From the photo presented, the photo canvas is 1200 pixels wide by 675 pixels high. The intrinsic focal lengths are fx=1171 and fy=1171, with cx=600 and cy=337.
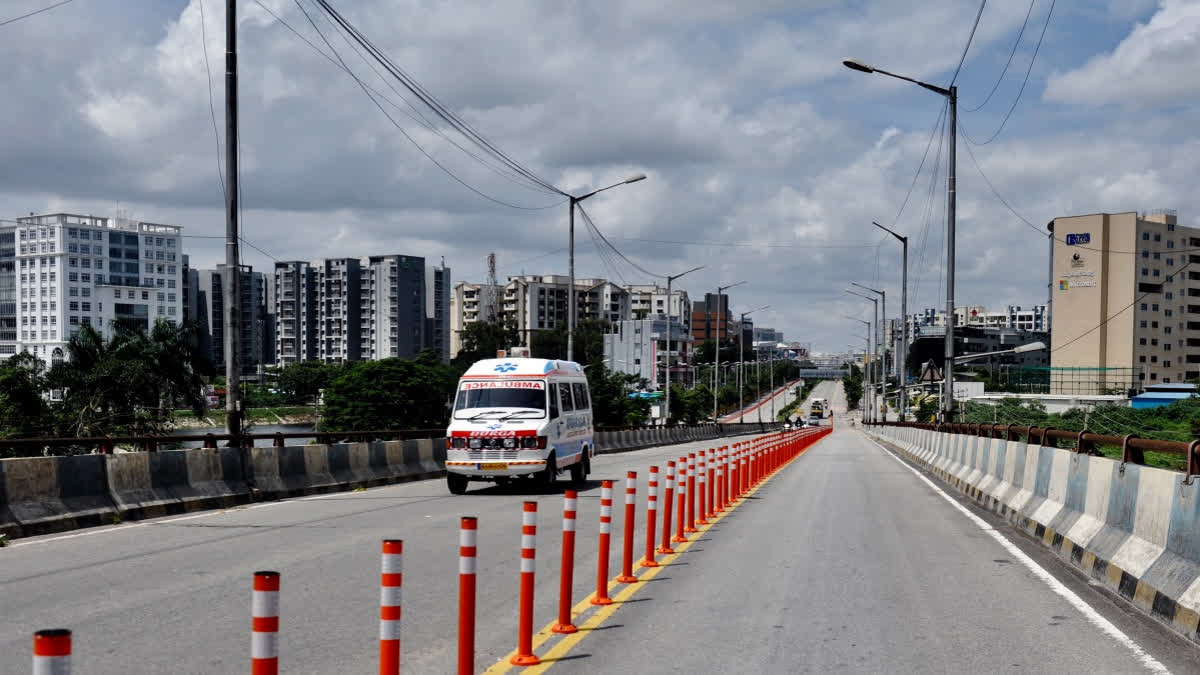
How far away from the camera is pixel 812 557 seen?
1229 cm

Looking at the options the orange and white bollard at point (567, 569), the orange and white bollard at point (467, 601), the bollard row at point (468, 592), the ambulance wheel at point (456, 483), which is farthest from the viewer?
the ambulance wheel at point (456, 483)

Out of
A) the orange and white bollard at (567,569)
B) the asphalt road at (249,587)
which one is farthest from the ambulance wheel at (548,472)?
the orange and white bollard at (567,569)

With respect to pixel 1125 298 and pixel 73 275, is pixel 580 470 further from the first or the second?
pixel 73 275

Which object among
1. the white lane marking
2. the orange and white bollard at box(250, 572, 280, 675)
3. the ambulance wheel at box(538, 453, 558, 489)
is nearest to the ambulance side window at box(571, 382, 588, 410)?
the ambulance wheel at box(538, 453, 558, 489)

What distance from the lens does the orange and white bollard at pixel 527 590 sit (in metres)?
7.12

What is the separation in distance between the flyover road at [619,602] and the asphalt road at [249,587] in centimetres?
3

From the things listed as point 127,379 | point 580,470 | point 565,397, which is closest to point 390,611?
point 565,397

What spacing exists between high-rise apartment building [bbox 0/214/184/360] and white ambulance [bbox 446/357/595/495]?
6729 inches

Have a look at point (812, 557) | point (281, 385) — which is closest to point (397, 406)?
point (281, 385)

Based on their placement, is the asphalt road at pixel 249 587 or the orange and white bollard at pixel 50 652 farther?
the asphalt road at pixel 249 587

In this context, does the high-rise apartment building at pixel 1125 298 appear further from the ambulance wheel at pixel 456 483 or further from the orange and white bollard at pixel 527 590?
the orange and white bollard at pixel 527 590

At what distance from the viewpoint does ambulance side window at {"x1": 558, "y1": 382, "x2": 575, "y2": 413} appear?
23.0 m

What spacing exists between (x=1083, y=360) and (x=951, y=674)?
146031 millimetres

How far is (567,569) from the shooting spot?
7.95 m
